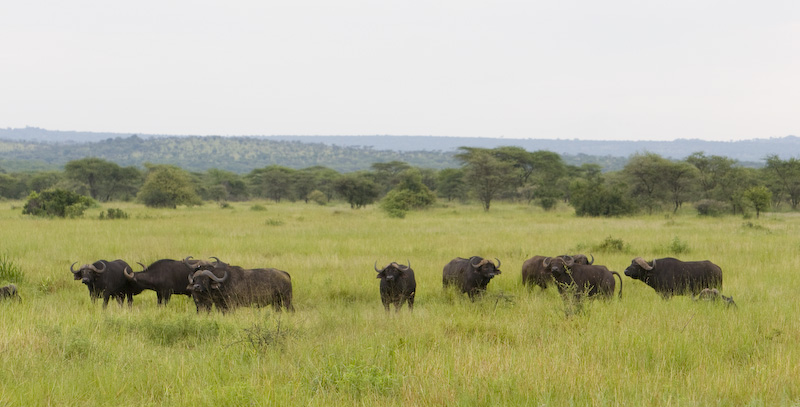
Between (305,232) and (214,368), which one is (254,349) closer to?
(214,368)

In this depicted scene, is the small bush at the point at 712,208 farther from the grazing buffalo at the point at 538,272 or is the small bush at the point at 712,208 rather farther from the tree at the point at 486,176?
the grazing buffalo at the point at 538,272

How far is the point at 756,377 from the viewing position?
183 inches

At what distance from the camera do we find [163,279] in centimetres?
902

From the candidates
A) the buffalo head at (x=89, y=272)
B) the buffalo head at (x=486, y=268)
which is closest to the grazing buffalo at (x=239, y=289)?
the buffalo head at (x=89, y=272)

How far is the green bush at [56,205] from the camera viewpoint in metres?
26.5

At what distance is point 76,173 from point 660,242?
59001 mm

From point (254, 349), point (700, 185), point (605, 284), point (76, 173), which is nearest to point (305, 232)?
point (605, 284)

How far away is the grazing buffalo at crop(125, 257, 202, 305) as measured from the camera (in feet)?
29.5

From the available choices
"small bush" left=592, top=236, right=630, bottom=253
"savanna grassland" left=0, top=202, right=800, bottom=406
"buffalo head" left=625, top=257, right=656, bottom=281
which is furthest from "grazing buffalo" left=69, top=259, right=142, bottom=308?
"small bush" left=592, top=236, right=630, bottom=253

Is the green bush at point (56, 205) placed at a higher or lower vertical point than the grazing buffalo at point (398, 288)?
lower

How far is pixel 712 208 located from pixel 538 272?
30425 millimetres

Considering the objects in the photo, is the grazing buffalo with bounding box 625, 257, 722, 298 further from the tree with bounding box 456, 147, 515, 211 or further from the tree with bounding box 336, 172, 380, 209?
the tree with bounding box 336, 172, 380, 209

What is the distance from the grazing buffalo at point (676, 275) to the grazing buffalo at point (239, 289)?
5882 millimetres

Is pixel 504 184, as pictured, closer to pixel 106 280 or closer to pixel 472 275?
pixel 472 275
